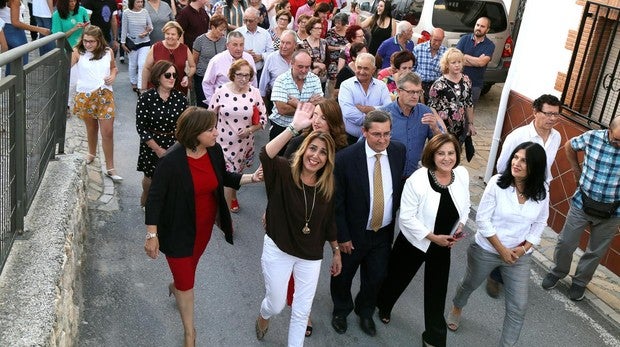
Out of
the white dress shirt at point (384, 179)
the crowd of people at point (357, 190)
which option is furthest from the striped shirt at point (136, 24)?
the white dress shirt at point (384, 179)

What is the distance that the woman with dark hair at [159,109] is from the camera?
6.06m

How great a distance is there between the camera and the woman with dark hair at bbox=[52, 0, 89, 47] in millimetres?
8914

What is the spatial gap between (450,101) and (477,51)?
9.66 ft

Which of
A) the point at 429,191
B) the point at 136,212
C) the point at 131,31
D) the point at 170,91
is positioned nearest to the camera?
the point at 429,191

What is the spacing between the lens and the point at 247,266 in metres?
5.98

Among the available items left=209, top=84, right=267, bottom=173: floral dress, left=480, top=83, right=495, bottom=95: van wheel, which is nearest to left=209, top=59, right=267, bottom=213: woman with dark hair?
left=209, top=84, right=267, bottom=173: floral dress

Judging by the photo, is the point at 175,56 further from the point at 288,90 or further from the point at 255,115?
the point at 288,90

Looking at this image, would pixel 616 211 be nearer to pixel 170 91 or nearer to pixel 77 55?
pixel 170 91

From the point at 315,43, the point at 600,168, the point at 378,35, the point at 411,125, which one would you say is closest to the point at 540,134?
the point at 600,168

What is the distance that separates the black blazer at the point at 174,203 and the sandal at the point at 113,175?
3.11m

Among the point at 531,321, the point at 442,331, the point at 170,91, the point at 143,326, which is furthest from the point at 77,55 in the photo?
the point at 531,321

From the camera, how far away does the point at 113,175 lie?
742cm

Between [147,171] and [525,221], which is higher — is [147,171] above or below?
below

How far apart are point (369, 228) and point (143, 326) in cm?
Answer: 188
